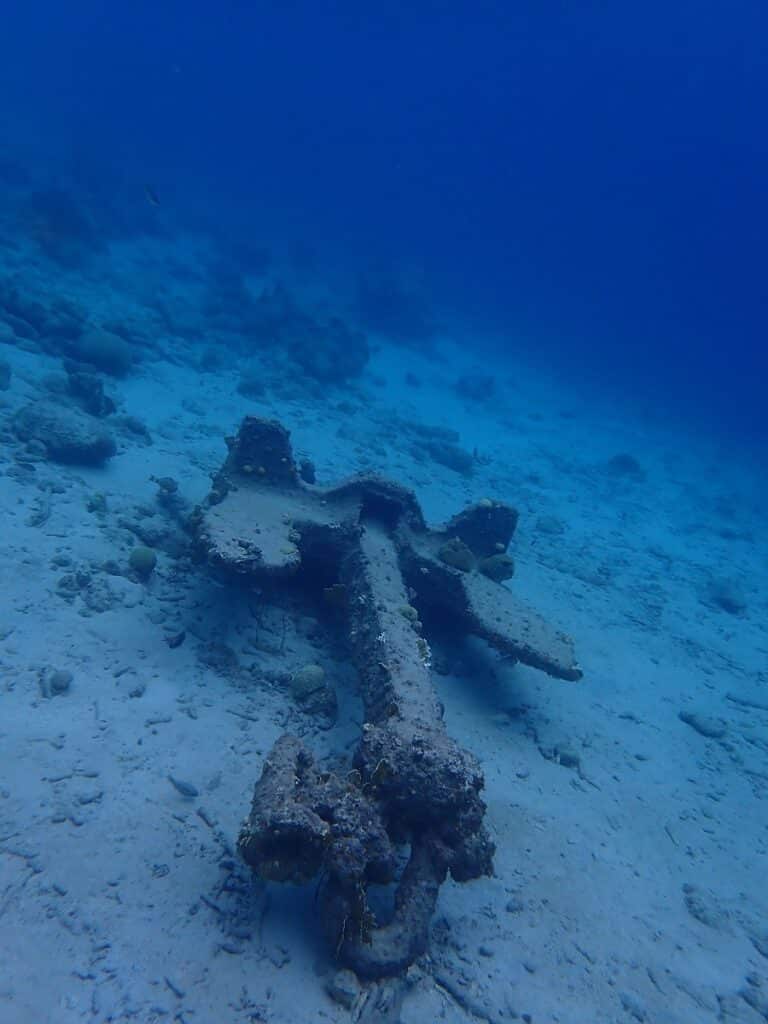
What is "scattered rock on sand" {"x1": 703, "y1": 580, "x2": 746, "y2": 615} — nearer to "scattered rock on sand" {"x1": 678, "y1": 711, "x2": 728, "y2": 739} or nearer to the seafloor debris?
"scattered rock on sand" {"x1": 678, "y1": 711, "x2": 728, "y2": 739}

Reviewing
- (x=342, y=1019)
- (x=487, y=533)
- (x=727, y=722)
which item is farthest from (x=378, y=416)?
(x=342, y=1019)

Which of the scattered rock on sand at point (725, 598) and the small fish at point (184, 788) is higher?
the scattered rock on sand at point (725, 598)

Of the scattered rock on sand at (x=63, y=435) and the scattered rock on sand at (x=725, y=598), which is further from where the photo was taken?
the scattered rock on sand at (x=725, y=598)

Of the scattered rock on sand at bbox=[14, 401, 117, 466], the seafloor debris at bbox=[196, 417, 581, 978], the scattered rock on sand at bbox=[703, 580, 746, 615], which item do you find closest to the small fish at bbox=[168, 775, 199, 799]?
the seafloor debris at bbox=[196, 417, 581, 978]

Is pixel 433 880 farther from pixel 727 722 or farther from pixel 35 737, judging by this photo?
pixel 727 722

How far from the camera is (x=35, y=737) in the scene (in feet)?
16.6

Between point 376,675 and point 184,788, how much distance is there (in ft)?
6.06

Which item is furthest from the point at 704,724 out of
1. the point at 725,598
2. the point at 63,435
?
the point at 63,435

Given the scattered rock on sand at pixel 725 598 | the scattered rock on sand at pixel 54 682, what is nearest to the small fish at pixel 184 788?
the scattered rock on sand at pixel 54 682

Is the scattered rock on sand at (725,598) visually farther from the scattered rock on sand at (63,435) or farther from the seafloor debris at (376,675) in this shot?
the scattered rock on sand at (63,435)

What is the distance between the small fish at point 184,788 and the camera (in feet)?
16.7

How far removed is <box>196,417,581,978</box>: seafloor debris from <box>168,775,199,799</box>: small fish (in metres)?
1.06

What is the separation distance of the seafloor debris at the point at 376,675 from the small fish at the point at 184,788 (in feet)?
3.48

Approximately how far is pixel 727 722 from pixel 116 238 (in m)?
31.6
